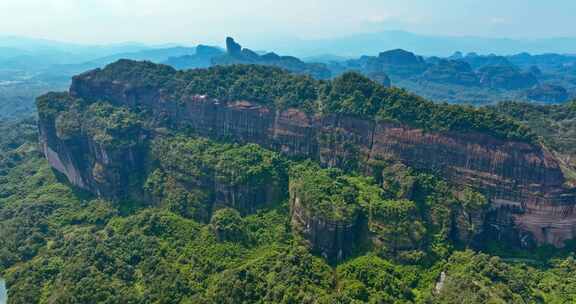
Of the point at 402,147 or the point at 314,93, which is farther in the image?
the point at 314,93

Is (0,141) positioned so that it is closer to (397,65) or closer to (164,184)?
(164,184)

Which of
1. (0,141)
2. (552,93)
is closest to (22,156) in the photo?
(0,141)

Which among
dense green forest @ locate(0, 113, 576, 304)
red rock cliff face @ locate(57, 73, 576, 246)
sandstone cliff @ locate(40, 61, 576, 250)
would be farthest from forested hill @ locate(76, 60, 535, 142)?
dense green forest @ locate(0, 113, 576, 304)

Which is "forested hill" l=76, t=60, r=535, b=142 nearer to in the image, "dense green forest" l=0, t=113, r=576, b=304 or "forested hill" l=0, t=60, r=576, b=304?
"forested hill" l=0, t=60, r=576, b=304

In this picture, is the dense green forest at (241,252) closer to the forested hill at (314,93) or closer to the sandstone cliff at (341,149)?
the sandstone cliff at (341,149)

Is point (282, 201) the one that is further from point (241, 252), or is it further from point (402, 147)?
point (402, 147)

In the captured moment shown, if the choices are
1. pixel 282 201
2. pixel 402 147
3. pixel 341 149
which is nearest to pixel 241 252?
pixel 282 201

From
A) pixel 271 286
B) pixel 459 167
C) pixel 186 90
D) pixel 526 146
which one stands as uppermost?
pixel 186 90

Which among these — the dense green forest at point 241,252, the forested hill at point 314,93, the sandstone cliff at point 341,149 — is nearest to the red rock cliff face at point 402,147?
the sandstone cliff at point 341,149
